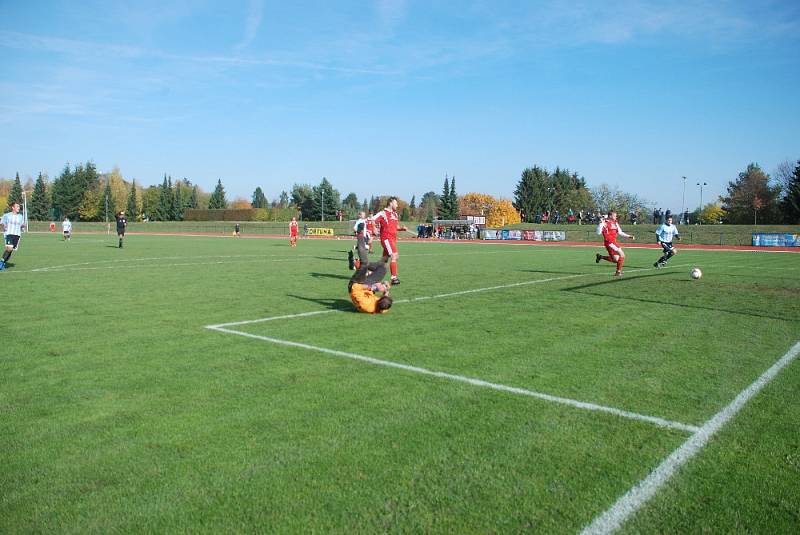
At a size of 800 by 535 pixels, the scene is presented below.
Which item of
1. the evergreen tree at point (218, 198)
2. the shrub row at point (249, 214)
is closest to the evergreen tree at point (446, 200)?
the shrub row at point (249, 214)

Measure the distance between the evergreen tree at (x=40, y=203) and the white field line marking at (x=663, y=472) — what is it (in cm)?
13826

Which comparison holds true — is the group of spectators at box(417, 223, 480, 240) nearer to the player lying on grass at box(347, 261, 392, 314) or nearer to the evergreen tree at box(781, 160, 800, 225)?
the evergreen tree at box(781, 160, 800, 225)

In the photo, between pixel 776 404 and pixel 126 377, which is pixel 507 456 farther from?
pixel 126 377

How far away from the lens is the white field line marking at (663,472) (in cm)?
327

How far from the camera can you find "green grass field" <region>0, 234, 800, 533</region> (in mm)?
3375

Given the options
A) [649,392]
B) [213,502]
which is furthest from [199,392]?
[649,392]

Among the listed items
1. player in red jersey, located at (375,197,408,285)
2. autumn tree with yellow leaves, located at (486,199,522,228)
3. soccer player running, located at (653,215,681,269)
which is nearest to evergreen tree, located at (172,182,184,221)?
autumn tree with yellow leaves, located at (486,199,522,228)

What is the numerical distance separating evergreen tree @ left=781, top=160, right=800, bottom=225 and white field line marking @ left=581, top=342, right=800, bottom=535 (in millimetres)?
71217

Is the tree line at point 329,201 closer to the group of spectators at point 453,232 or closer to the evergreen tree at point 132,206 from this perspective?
the evergreen tree at point 132,206

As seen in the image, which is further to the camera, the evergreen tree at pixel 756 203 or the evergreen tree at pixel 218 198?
the evergreen tree at pixel 218 198

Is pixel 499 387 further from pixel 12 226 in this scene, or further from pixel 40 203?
pixel 40 203

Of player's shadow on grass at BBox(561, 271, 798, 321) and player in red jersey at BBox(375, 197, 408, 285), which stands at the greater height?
player in red jersey at BBox(375, 197, 408, 285)

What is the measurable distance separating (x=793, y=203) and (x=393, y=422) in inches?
2926

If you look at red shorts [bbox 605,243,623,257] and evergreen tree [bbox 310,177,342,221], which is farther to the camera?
evergreen tree [bbox 310,177,342,221]
